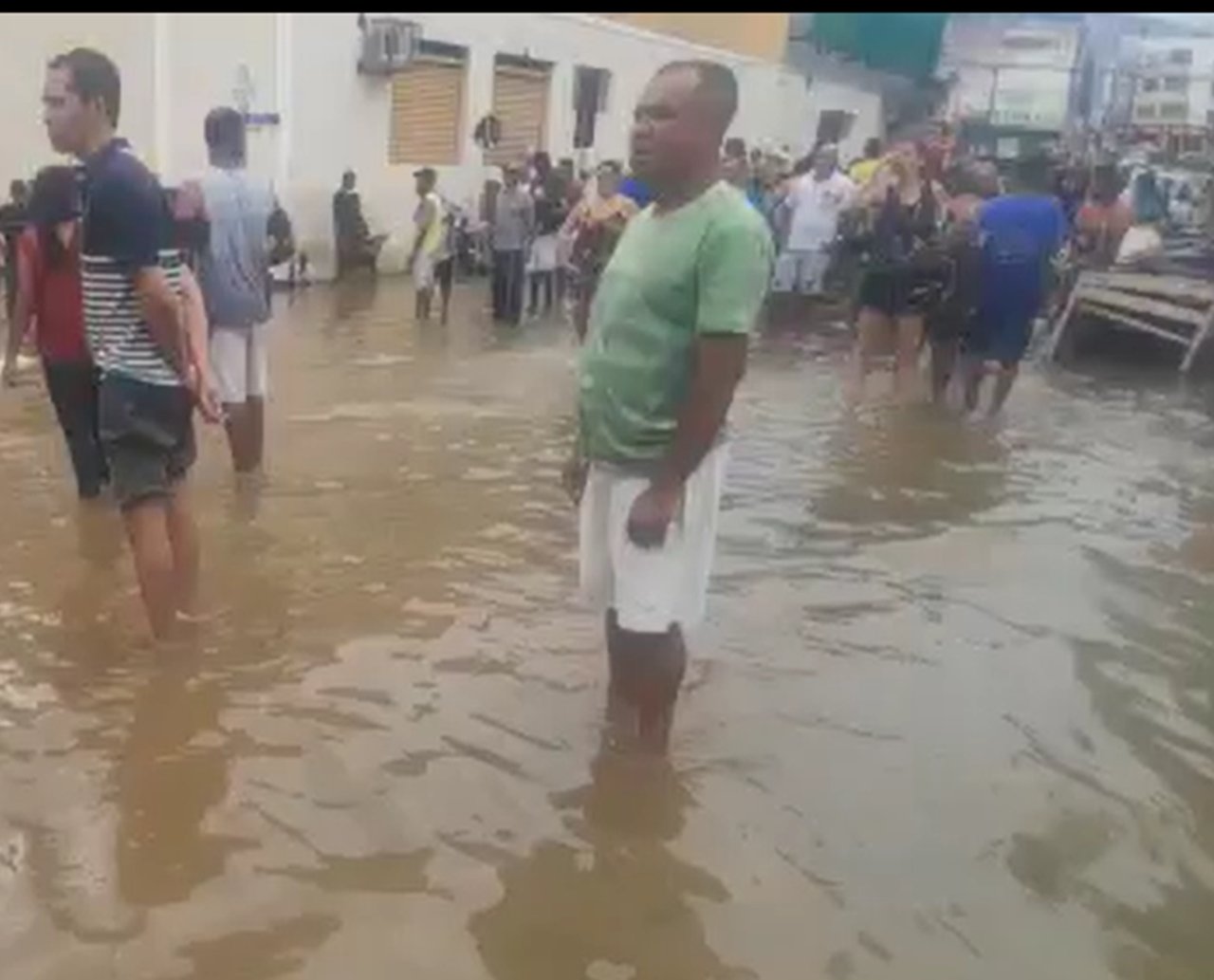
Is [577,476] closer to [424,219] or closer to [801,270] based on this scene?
[801,270]

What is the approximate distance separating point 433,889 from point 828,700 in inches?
67.1

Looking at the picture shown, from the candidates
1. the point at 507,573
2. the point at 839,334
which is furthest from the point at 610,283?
the point at 839,334

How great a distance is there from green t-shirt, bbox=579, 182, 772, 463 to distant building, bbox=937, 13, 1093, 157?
122 feet

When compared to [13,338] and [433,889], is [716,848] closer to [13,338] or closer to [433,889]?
[433,889]

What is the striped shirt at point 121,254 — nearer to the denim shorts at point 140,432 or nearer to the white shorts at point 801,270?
the denim shorts at point 140,432

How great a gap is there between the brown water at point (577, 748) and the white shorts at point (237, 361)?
0.44 meters

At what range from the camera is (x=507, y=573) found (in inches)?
241

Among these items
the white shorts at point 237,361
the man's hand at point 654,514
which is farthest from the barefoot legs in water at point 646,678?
the white shorts at point 237,361

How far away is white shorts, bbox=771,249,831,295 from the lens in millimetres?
14602

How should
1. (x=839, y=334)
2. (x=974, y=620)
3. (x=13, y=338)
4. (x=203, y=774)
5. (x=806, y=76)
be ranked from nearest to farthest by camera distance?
(x=203, y=774) < (x=974, y=620) < (x=13, y=338) < (x=839, y=334) < (x=806, y=76)

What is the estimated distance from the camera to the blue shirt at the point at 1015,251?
9.76 m

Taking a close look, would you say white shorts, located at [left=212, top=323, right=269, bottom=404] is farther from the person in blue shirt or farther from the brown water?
the person in blue shirt

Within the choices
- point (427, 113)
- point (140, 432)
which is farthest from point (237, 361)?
point (427, 113)

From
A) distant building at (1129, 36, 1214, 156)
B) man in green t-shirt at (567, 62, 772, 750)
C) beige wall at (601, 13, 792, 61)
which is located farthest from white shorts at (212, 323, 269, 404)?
distant building at (1129, 36, 1214, 156)
